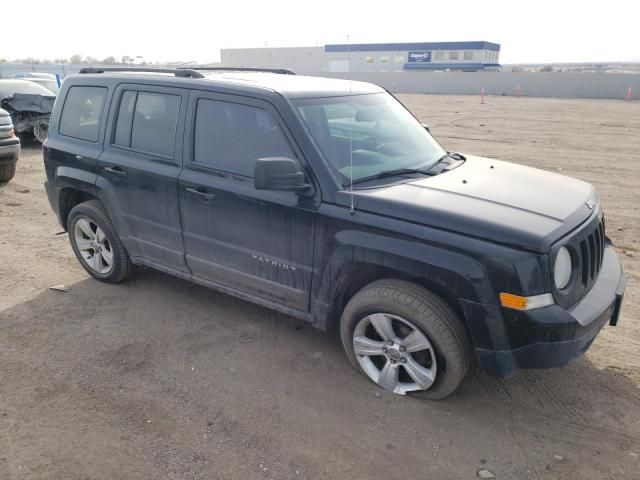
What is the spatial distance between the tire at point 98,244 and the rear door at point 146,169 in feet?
0.63

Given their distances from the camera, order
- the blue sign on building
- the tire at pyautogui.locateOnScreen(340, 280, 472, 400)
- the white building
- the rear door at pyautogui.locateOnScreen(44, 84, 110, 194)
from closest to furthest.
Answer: the tire at pyautogui.locateOnScreen(340, 280, 472, 400) → the rear door at pyautogui.locateOnScreen(44, 84, 110, 194) → the white building → the blue sign on building

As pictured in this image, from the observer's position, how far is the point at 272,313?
14.6 feet

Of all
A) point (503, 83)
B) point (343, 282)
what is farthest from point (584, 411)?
point (503, 83)

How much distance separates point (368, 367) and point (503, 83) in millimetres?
42873

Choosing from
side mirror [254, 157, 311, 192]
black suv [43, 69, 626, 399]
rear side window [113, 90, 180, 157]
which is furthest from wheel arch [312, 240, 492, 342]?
rear side window [113, 90, 180, 157]

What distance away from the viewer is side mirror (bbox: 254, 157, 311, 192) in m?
3.12

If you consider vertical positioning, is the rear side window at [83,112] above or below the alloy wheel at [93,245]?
above

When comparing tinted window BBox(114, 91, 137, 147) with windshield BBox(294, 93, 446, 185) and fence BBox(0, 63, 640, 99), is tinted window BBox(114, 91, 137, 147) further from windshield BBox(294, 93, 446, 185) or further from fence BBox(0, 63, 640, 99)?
fence BBox(0, 63, 640, 99)

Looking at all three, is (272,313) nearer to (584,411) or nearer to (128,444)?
(128,444)

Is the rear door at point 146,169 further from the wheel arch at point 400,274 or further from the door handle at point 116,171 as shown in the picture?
the wheel arch at point 400,274

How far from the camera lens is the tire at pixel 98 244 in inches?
186

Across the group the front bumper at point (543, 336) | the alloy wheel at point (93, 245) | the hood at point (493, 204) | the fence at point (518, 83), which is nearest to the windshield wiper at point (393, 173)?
the hood at point (493, 204)

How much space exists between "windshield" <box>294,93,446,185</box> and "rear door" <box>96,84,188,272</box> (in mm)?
1155

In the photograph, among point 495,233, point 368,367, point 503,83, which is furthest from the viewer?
point 503,83
